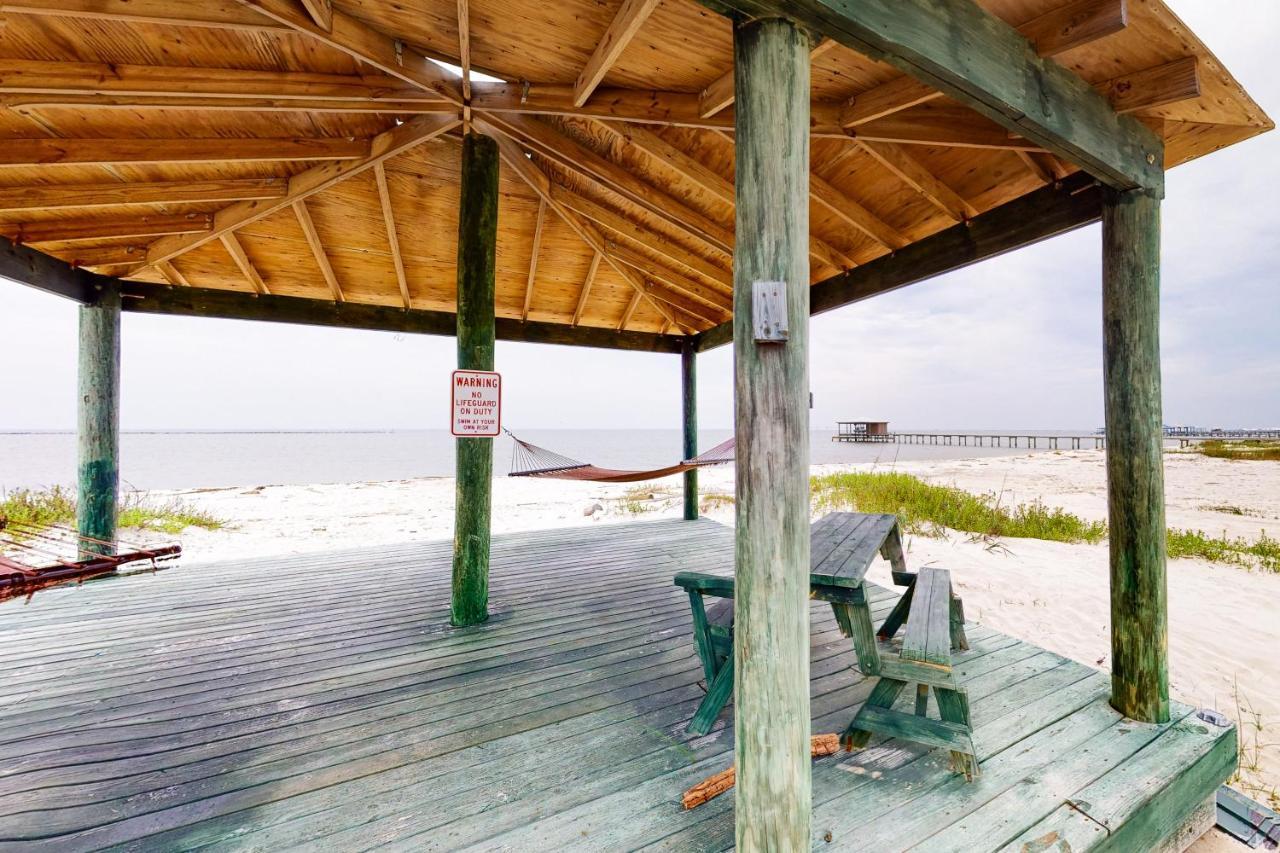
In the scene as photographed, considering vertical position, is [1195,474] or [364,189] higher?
[364,189]

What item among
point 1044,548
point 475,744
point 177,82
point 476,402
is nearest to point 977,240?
point 476,402

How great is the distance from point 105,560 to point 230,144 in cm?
202

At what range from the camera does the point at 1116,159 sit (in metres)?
1.68

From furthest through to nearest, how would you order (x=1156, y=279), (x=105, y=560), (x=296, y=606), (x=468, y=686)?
(x=296, y=606)
(x=468, y=686)
(x=105, y=560)
(x=1156, y=279)

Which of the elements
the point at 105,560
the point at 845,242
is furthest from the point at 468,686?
the point at 845,242

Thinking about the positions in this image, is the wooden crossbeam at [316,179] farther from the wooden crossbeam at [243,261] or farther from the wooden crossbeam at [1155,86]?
the wooden crossbeam at [1155,86]

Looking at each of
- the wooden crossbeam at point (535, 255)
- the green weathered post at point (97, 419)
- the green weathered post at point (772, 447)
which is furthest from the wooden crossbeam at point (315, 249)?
the green weathered post at point (772, 447)

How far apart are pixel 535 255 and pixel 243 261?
7.17 ft

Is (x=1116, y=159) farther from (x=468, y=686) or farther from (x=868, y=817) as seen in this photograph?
(x=468, y=686)

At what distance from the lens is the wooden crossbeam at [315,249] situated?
332 cm

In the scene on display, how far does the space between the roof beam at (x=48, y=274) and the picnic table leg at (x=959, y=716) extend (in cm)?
514

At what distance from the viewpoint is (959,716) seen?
1566 mm

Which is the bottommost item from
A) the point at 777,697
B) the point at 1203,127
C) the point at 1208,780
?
the point at 1208,780

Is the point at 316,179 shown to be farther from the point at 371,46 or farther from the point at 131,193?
the point at 371,46
